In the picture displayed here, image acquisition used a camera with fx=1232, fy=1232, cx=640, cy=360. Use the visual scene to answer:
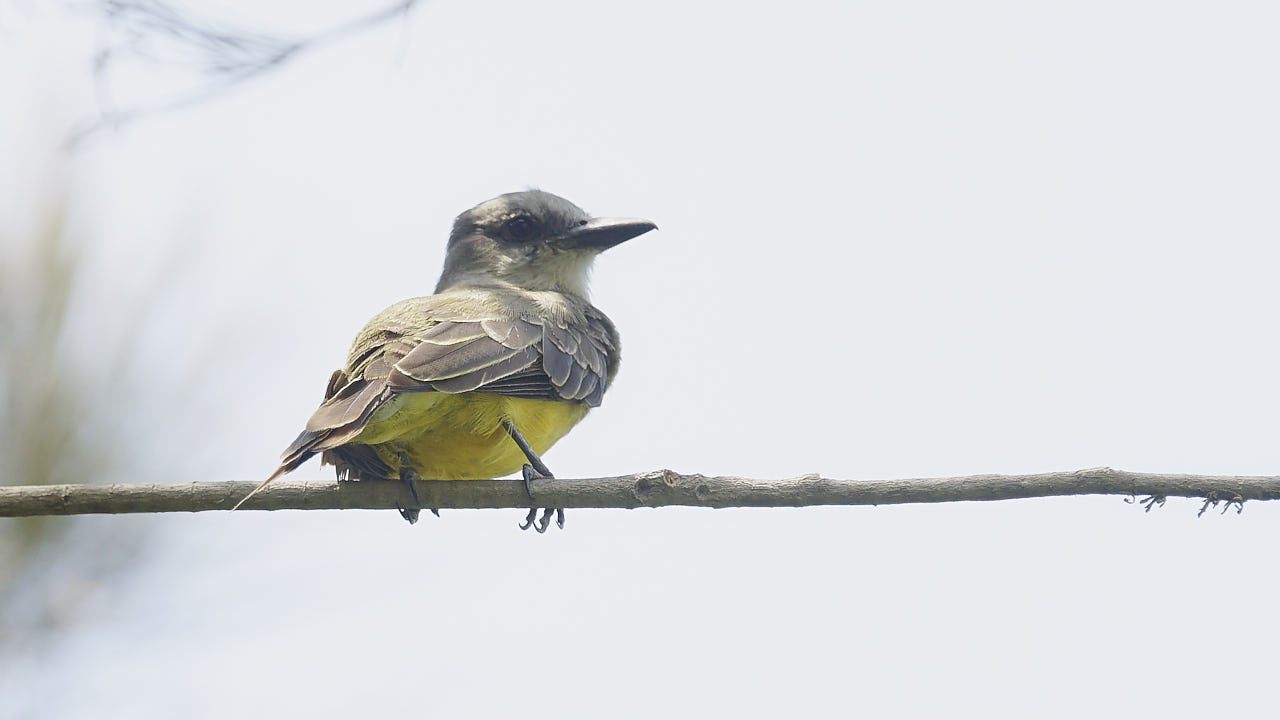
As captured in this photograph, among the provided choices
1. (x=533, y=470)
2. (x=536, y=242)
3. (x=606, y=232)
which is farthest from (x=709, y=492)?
(x=536, y=242)

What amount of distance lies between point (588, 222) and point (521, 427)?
1.76 meters

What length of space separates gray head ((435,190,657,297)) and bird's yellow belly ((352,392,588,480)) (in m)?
1.54

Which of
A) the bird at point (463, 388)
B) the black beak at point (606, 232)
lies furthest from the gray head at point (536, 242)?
the bird at point (463, 388)

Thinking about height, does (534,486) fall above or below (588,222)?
below

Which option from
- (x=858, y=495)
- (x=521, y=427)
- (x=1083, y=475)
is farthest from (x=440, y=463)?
(x=1083, y=475)

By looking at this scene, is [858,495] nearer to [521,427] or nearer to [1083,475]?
[1083,475]

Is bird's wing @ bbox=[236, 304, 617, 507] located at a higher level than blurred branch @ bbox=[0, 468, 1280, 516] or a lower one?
higher

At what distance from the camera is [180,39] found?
10.6 feet

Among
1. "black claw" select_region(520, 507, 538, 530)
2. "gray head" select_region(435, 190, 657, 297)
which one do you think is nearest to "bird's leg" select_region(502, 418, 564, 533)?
"black claw" select_region(520, 507, 538, 530)

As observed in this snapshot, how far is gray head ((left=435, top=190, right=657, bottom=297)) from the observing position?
566cm

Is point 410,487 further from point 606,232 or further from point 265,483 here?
point 606,232

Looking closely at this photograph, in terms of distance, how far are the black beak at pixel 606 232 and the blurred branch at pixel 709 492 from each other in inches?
93.6

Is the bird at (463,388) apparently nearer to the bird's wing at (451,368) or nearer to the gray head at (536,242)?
the bird's wing at (451,368)

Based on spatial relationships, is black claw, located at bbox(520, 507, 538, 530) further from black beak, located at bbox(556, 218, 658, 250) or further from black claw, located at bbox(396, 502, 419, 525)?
black beak, located at bbox(556, 218, 658, 250)
